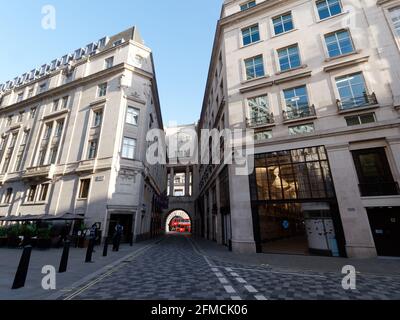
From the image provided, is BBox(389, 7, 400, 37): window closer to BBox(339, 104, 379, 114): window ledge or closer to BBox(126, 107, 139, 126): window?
BBox(339, 104, 379, 114): window ledge

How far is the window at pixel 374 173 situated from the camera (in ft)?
36.8

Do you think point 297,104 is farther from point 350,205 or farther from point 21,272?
point 21,272

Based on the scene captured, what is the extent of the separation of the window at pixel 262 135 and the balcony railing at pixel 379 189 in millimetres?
6403

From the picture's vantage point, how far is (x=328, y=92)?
13.5m

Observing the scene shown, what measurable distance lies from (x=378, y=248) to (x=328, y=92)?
402 inches

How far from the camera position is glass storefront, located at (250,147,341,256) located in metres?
11.9

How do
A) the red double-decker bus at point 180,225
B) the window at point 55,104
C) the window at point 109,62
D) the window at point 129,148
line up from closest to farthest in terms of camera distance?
the window at point 129,148
the window at point 109,62
the window at point 55,104
the red double-decker bus at point 180,225

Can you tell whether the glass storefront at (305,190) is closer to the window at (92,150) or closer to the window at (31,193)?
the window at (92,150)

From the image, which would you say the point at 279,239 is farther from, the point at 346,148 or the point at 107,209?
the point at 107,209

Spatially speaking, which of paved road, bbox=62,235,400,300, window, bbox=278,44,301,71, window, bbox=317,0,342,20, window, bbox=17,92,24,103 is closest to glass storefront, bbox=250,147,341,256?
paved road, bbox=62,235,400,300

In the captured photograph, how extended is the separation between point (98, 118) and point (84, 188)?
8588 millimetres

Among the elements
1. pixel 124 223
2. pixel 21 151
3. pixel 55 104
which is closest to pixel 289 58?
→ pixel 124 223

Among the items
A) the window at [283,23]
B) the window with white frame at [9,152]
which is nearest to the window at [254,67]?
the window at [283,23]
